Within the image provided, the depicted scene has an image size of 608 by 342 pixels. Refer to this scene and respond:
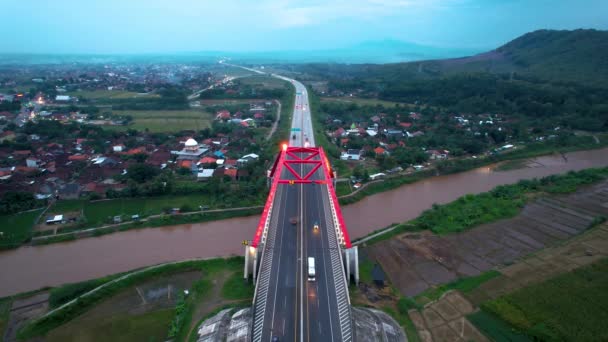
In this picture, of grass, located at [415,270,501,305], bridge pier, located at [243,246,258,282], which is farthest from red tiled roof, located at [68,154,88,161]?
grass, located at [415,270,501,305]

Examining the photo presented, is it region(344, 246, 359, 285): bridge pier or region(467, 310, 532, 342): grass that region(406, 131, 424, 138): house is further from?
region(467, 310, 532, 342): grass

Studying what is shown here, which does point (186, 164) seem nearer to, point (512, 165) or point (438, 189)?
point (438, 189)

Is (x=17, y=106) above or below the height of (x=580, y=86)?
below

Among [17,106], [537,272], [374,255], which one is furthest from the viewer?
[17,106]

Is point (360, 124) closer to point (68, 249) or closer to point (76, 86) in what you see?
point (68, 249)

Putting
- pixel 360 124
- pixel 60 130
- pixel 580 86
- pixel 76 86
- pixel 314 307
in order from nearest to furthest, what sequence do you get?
pixel 314 307 < pixel 60 130 < pixel 360 124 < pixel 580 86 < pixel 76 86

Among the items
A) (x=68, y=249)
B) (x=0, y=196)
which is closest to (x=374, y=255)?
(x=68, y=249)

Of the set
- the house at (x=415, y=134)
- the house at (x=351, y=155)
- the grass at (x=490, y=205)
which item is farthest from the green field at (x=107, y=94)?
the grass at (x=490, y=205)

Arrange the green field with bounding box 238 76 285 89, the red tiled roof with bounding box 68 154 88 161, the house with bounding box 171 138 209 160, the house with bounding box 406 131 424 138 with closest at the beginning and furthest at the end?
the red tiled roof with bounding box 68 154 88 161 < the house with bounding box 171 138 209 160 < the house with bounding box 406 131 424 138 < the green field with bounding box 238 76 285 89
